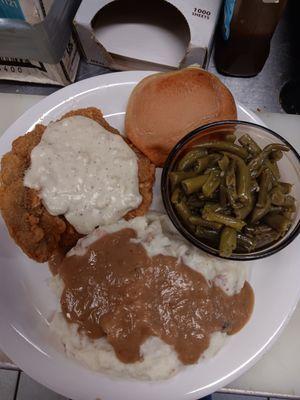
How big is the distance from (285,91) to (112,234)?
1408mm

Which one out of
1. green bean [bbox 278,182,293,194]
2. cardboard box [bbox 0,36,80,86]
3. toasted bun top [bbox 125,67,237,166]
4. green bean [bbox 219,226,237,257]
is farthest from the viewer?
cardboard box [bbox 0,36,80,86]

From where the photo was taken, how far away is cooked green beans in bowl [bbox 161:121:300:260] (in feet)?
5.17

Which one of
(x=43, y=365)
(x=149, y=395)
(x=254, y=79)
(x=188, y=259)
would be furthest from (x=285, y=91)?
(x=43, y=365)

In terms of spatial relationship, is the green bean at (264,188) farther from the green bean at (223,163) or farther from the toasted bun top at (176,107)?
the toasted bun top at (176,107)

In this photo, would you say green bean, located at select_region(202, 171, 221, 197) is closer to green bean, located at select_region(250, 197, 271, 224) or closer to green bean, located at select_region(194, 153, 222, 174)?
green bean, located at select_region(194, 153, 222, 174)

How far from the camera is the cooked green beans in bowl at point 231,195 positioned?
158 centimetres

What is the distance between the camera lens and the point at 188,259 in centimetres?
167

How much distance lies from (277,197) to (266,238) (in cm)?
17

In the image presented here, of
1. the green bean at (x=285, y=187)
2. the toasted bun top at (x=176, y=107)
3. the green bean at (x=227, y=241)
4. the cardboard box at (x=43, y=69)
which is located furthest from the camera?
the cardboard box at (x=43, y=69)

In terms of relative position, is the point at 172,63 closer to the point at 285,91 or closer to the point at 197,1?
the point at 197,1

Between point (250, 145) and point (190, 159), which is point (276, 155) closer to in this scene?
point (250, 145)

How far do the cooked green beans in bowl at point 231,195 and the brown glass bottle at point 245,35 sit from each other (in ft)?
1.72

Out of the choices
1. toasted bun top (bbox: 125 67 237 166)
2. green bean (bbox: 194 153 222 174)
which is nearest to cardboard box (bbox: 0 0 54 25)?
toasted bun top (bbox: 125 67 237 166)

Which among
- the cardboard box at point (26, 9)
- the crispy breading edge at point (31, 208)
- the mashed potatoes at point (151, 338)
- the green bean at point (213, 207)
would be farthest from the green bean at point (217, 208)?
the cardboard box at point (26, 9)
